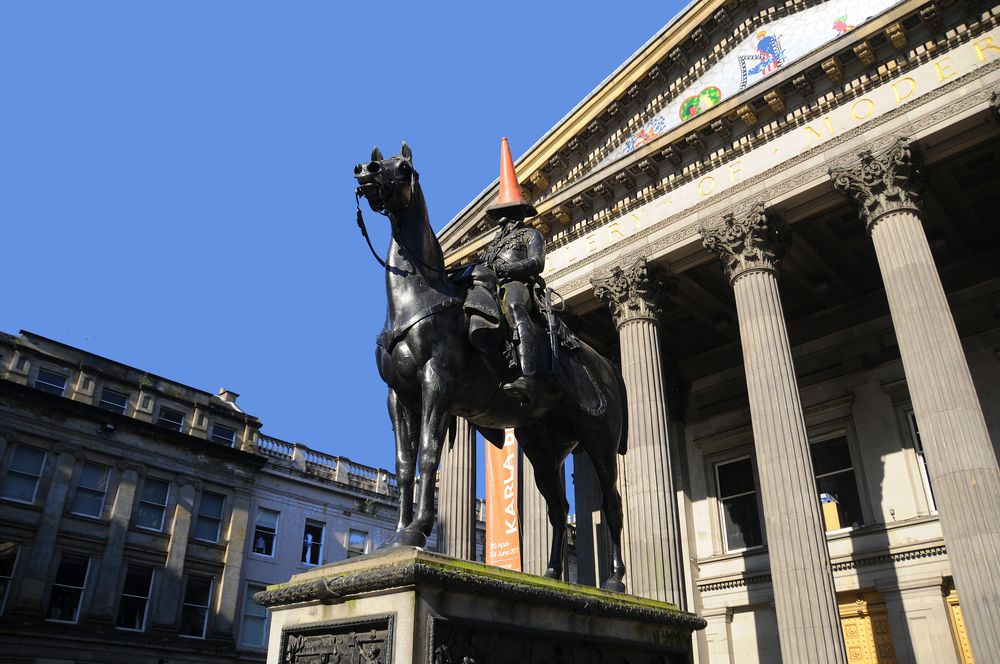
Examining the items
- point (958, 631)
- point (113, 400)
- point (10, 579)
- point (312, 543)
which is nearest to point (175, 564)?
point (10, 579)

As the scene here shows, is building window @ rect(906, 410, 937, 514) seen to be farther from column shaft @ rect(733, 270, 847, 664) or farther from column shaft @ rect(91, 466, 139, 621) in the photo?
column shaft @ rect(91, 466, 139, 621)

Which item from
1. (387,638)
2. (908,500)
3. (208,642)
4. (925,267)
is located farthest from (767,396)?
(208,642)

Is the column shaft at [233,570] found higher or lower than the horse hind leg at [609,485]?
higher

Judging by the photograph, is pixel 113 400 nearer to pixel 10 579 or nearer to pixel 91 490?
pixel 91 490

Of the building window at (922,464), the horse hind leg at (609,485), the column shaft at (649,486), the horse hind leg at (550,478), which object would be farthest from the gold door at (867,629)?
the horse hind leg at (550,478)

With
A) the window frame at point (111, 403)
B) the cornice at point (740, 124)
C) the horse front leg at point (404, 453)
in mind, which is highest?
the cornice at point (740, 124)

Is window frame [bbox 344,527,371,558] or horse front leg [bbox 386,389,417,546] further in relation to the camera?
window frame [bbox 344,527,371,558]

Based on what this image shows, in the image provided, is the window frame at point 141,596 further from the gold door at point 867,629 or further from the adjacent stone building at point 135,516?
the gold door at point 867,629

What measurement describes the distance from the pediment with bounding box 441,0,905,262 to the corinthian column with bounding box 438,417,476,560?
558 centimetres

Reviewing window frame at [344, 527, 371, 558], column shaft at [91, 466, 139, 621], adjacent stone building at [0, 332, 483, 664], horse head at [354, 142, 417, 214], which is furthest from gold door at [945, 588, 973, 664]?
column shaft at [91, 466, 139, 621]

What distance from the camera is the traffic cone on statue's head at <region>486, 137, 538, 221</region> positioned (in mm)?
6789

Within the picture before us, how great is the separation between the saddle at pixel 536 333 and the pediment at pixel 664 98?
13678 mm

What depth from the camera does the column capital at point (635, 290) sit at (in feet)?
61.2

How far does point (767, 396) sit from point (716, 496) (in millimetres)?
9728
